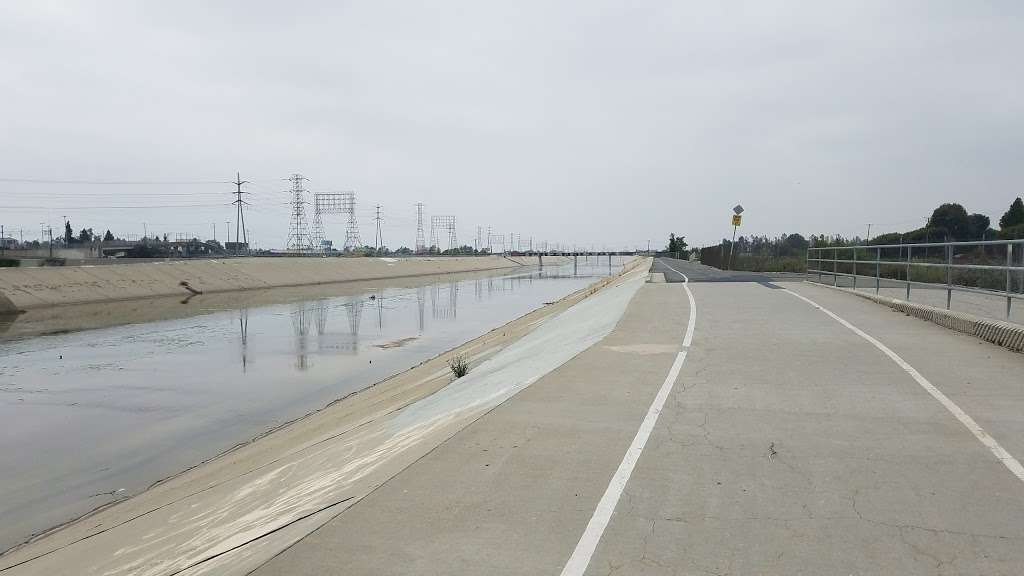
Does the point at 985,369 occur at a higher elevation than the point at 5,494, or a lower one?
higher

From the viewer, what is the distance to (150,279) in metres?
46.7

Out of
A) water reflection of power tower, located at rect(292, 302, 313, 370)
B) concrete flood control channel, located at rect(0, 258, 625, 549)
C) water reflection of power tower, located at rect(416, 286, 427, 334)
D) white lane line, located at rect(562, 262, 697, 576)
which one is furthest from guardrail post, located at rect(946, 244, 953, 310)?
water reflection of power tower, located at rect(416, 286, 427, 334)

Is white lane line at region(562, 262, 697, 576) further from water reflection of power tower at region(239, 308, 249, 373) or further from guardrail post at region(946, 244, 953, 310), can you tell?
water reflection of power tower at region(239, 308, 249, 373)

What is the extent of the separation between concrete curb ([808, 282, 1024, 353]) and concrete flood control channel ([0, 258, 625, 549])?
40.1ft

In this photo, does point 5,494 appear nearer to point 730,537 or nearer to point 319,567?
point 319,567

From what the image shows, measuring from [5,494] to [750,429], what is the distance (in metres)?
9.70

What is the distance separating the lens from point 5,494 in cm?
922

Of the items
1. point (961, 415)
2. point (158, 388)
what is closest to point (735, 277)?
point (158, 388)

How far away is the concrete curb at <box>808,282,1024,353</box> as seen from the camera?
398 inches

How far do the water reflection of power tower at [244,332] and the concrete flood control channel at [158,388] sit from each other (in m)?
0.07

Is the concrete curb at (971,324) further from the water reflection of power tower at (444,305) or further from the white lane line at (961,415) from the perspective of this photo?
the water reflection of power tower at (444,305)

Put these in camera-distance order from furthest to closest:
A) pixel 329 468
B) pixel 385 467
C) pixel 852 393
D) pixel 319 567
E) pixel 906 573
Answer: pixel 852 393 < pixel 329 468 < pixel 385 467 < pixel 319 567 < pixel 906 573

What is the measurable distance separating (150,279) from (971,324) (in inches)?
1893

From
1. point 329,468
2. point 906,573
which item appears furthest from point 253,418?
point 906,573
